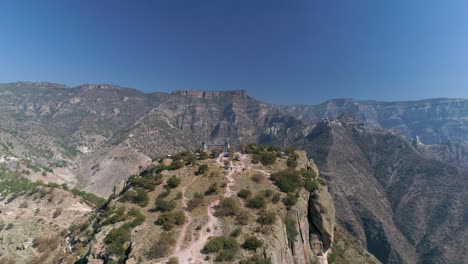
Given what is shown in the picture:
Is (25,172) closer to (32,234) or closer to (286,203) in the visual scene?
(32,234)

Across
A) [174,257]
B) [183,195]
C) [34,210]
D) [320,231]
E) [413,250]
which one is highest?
[183,195]

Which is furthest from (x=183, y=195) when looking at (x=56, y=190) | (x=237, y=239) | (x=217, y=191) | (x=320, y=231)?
(x=56, y=190)

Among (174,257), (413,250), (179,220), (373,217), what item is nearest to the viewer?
(174,257)

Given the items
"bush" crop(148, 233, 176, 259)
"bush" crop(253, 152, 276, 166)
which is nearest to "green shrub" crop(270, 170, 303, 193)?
"bush" crop(253, 152, 276, 166)

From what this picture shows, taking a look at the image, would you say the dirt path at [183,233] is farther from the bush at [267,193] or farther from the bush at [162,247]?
the bush at [267,193]

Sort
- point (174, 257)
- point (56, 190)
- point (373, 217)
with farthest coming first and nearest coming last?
point (373, 217)
point (56, 190)
point (174, 257)

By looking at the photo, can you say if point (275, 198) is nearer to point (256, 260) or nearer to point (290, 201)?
point (290, 201)

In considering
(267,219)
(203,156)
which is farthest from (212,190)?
(203,156)
